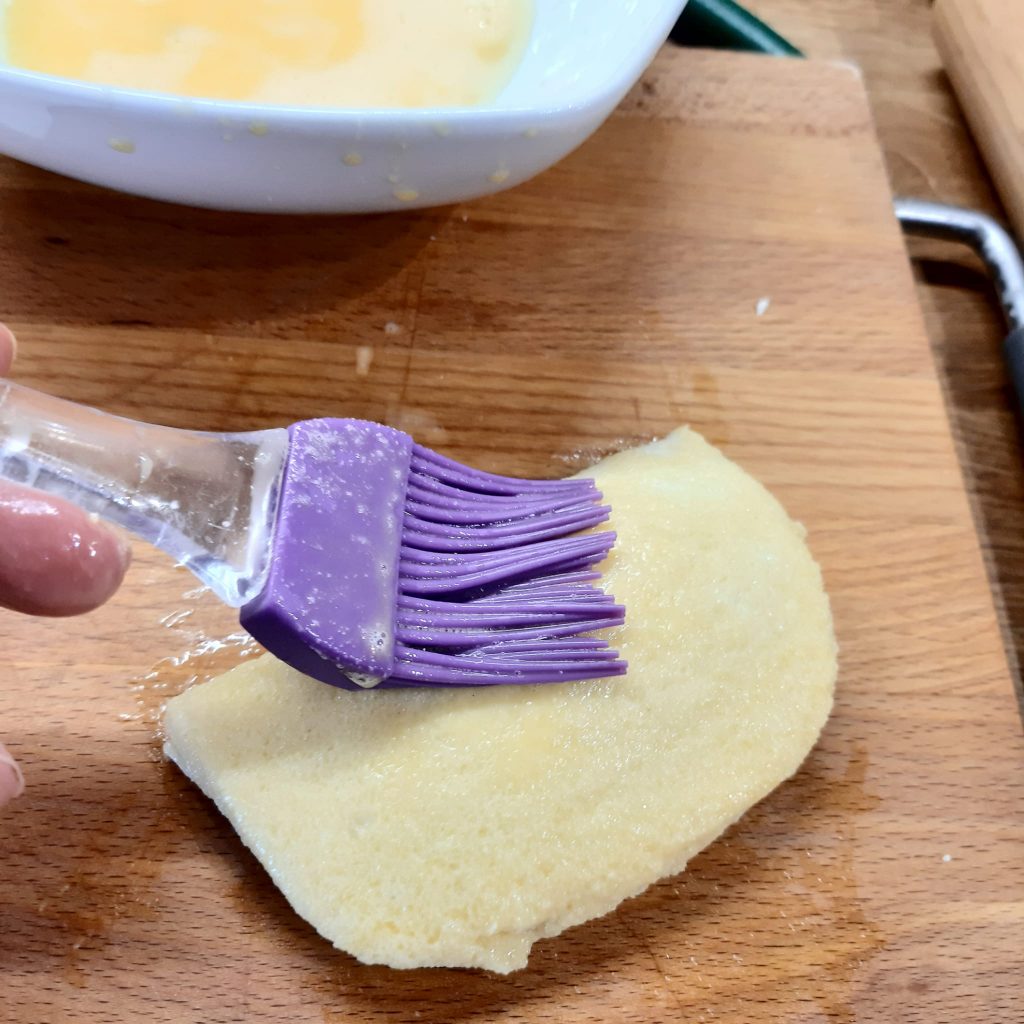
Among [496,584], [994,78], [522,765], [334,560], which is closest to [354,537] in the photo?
[334,560]

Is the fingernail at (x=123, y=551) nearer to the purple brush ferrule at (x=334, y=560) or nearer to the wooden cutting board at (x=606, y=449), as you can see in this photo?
the purple brush ferrule at (x=334, y=560)

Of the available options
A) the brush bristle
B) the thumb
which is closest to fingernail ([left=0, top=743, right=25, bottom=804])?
the thumb

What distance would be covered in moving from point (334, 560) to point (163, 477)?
0.54 feet

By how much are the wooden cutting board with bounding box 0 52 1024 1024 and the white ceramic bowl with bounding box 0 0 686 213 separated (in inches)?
6.6

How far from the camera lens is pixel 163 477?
0.74 metres

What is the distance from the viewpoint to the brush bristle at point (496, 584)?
0.84 m

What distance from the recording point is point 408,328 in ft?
3.78

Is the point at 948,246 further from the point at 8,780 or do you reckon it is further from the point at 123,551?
the point at 8,780

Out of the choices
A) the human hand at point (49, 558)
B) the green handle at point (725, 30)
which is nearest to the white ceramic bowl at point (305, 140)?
the human hand at point (49, 558)

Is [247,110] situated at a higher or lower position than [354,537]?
higher

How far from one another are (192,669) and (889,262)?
1141 millimetres

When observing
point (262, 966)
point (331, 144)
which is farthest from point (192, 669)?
point (331, 144)

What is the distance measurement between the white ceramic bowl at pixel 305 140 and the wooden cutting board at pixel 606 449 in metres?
0.17

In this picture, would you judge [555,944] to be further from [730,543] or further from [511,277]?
[511,277]
